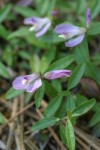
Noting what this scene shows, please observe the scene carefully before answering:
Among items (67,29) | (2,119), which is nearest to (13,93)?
(2,119)

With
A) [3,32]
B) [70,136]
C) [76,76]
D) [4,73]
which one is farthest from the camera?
[3,32]

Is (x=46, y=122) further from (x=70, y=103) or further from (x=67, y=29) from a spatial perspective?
(x=67, y=29)

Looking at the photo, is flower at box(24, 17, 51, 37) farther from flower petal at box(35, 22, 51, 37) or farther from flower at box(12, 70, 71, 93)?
flower at box(12, 70, 71, 93)

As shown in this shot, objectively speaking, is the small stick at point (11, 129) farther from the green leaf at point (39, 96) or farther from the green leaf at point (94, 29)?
the green leaf at point (94, 29)

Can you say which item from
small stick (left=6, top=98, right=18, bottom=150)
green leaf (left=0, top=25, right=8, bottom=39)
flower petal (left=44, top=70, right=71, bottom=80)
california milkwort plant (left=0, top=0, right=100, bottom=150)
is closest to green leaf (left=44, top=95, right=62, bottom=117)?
california milkwort plant (left=0, top=0, right=100, bottom=150)

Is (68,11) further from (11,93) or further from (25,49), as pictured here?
(11,93)

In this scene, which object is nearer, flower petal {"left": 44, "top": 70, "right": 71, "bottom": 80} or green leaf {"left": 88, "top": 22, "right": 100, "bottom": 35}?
flower petal {"left": 44, "top": 70, "right": 71, "bottom": 80}

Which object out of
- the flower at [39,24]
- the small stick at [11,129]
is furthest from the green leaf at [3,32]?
the small stick at [11,129]
